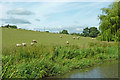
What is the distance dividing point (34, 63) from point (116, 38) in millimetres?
11681

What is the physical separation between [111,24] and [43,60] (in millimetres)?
11794

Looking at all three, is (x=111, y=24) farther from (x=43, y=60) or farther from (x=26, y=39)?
(x=43, y=60)

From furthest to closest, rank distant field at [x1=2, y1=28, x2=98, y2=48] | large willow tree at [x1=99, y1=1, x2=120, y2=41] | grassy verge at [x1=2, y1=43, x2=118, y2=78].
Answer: large willow tree at [x1=99, y1=1, x2=120, y2=41] < distant field at [x1=2, y1=28, x2=98, y2=48] < grassy verge at [x1=2, y1=43, x2=118, y2=78]

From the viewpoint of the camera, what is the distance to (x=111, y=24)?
1628 cm

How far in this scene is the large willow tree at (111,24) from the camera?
15.8 meters

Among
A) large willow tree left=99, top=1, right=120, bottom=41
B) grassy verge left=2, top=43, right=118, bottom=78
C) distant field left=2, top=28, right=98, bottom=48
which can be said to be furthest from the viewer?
large willow tree left=99, top=1, right=120, bottom=41

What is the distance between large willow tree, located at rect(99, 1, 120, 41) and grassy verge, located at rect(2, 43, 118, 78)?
145 inches

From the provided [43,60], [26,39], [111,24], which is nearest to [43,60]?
[43,60]

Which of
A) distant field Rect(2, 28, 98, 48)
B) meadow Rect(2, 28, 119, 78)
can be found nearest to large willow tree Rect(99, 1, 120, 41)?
distant field Rect(2, 28, 98, 48)

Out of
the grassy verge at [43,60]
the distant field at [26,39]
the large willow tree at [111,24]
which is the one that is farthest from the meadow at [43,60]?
the large willow tree at [111,24]

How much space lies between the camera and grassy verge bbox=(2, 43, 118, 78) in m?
6.07

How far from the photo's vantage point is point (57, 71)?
6.81 m

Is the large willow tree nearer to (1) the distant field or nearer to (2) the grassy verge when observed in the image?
(1) the distant field

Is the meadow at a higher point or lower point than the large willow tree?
lower
